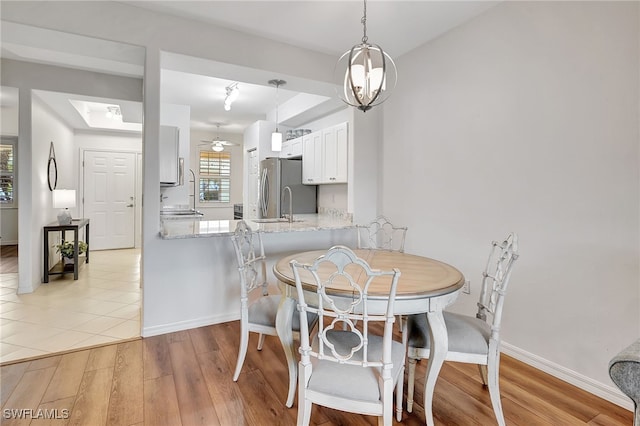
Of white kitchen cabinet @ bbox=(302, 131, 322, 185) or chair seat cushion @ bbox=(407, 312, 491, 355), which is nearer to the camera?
chair seat cushion @ bbox=(407, 312, 491, 355)

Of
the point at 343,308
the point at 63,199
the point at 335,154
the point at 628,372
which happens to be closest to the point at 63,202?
the point at 63,199

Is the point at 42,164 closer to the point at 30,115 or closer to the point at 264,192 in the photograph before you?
the point at 30,115

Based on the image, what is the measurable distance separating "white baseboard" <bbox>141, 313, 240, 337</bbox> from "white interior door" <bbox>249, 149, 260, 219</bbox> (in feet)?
9.44

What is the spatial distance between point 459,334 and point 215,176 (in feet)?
23.6

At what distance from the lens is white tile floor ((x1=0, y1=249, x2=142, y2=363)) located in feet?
8.49

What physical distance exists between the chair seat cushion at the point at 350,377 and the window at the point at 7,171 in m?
8.21

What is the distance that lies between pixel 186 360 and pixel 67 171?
528 cm

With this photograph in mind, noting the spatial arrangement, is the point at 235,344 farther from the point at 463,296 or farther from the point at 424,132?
the point at 424,132

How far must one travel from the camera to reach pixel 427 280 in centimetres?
176

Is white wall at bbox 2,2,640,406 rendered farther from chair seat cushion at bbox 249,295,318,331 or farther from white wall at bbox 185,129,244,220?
white wall at bbox 185,129,244,220

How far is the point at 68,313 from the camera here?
3209 millimetres

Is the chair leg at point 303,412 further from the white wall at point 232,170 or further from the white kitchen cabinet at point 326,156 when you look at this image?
the white wall at point 232,170

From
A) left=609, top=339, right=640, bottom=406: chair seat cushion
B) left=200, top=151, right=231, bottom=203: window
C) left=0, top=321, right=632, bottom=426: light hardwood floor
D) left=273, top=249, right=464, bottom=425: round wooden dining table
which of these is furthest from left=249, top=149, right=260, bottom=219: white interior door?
left=609, top=339, right=640, bottom=406: chair seat cushion

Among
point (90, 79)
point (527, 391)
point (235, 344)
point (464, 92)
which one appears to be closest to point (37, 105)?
point (90, 79)
